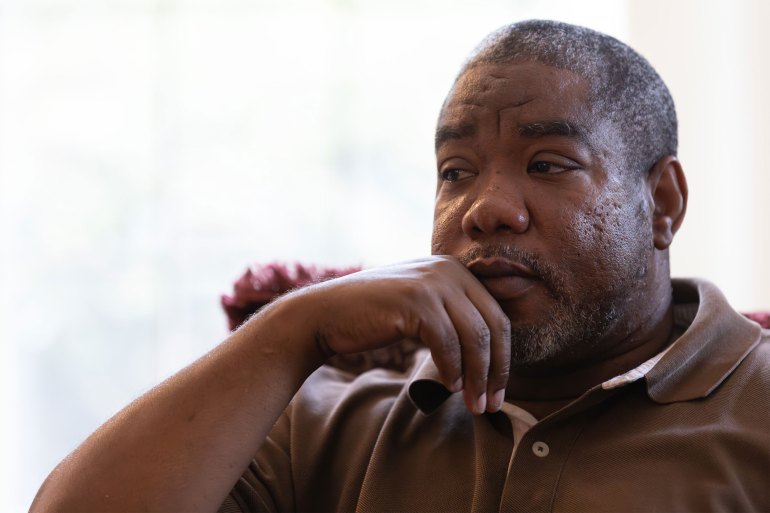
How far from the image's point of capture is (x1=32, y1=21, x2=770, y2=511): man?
96 cm

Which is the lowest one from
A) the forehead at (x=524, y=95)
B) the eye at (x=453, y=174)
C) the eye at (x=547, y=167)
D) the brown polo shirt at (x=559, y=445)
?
the brown polo shirt at (x=559, y=445)

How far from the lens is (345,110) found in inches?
105

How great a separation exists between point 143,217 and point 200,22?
59 centimetres

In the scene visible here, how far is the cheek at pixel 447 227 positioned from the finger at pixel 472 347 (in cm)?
17

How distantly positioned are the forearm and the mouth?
0.71 feet

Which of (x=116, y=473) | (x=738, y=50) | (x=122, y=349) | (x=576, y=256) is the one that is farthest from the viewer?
(x=122, y=349)

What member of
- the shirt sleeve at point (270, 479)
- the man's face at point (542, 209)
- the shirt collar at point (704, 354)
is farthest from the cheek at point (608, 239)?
the shirt sleeve at point (270, 479)

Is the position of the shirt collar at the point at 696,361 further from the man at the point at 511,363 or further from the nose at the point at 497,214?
the nose at the point at 497,214

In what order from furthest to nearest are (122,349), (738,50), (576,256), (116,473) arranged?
(122,349)
(738,50)
(576,256)
(116,473)

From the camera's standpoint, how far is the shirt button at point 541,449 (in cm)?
104

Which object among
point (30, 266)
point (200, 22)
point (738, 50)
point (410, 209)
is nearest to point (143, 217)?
point (30, 266)

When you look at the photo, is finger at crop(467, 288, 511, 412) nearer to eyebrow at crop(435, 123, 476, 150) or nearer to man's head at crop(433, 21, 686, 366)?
man's head at crop(433, 21, 686, 366)

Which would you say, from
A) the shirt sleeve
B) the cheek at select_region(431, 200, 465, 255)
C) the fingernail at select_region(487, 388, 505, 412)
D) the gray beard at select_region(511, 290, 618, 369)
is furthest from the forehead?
the shirt sleeve

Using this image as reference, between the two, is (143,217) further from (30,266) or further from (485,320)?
(485,320)
